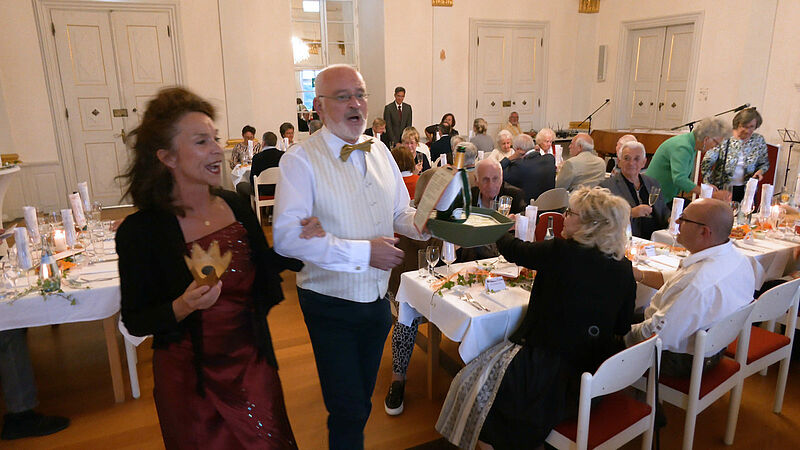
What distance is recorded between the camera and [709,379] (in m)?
2.40

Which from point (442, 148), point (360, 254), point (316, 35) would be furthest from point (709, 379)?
point (316, 35)

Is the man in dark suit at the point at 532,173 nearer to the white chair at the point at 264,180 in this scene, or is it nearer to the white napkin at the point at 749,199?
the white napkin at the point at 749,199

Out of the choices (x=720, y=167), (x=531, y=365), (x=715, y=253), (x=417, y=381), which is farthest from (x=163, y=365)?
(x=720, y=167)

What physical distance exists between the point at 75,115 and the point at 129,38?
1.49 metres

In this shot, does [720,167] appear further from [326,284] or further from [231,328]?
[231,328]

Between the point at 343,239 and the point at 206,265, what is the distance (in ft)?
1.45

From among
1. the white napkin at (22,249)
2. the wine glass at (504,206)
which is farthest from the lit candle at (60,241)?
the wine glass at (504,206)

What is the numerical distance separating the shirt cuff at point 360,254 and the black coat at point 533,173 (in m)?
3.46

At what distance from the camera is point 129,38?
316 inches

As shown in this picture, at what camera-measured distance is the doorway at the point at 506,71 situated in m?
10.4

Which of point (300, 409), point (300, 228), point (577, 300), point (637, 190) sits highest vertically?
point (300, 228)

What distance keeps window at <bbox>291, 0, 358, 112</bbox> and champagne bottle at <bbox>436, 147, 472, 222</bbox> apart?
8785 mm

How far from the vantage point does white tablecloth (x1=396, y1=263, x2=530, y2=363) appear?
238 centimetres

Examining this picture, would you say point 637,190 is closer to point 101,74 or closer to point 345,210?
point 345,210
